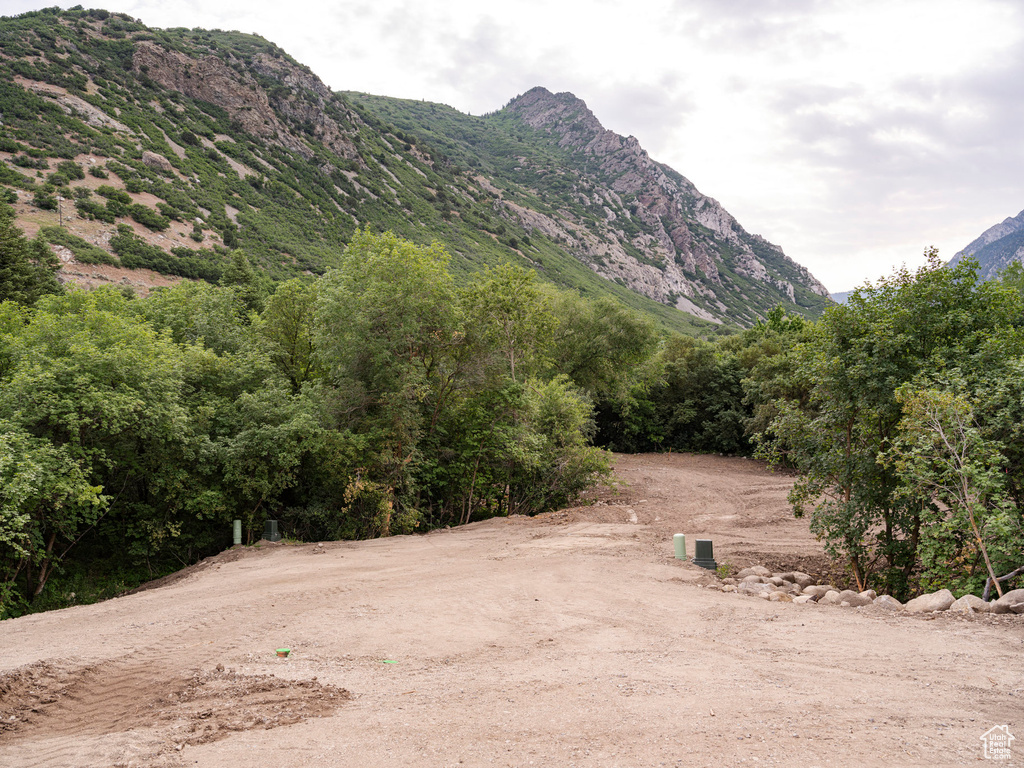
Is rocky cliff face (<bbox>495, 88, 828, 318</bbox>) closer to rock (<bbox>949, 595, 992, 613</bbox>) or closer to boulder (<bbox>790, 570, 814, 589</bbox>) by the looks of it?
boulder (<bbox>790, 570, 814, 589</bbox>)

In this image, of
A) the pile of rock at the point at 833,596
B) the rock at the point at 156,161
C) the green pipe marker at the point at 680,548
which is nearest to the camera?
the pile of rock at the point at 833,596

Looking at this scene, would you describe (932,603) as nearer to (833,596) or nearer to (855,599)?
(855,599)

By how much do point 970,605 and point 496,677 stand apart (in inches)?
257

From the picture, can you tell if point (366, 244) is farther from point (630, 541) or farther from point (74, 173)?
point (74, 173)

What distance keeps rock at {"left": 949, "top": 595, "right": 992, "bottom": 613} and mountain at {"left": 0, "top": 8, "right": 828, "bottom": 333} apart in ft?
17.8

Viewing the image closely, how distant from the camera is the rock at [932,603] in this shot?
7.87 meters

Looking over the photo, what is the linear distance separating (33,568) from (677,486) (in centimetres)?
2180

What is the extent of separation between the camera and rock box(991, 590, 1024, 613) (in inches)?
283

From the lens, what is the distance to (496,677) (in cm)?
585

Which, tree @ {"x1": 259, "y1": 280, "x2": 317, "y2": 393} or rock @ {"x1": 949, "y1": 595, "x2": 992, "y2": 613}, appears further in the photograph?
tree @ {"x1": 259, "y1": 280, "x2": 317, "y2": 393}

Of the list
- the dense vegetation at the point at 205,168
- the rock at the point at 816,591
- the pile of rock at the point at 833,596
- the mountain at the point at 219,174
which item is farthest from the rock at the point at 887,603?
the dense vegetation at the point at 205,168

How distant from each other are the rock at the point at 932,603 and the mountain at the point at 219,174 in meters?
5.30

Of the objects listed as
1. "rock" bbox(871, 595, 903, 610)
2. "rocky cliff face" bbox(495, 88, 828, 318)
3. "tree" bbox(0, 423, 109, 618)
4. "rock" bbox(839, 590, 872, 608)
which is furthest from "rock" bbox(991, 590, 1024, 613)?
"rocky cliff face" bbox(495, 88, 828, 318)

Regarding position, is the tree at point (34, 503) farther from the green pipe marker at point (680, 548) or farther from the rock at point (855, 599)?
the rock at point (855, 599)
